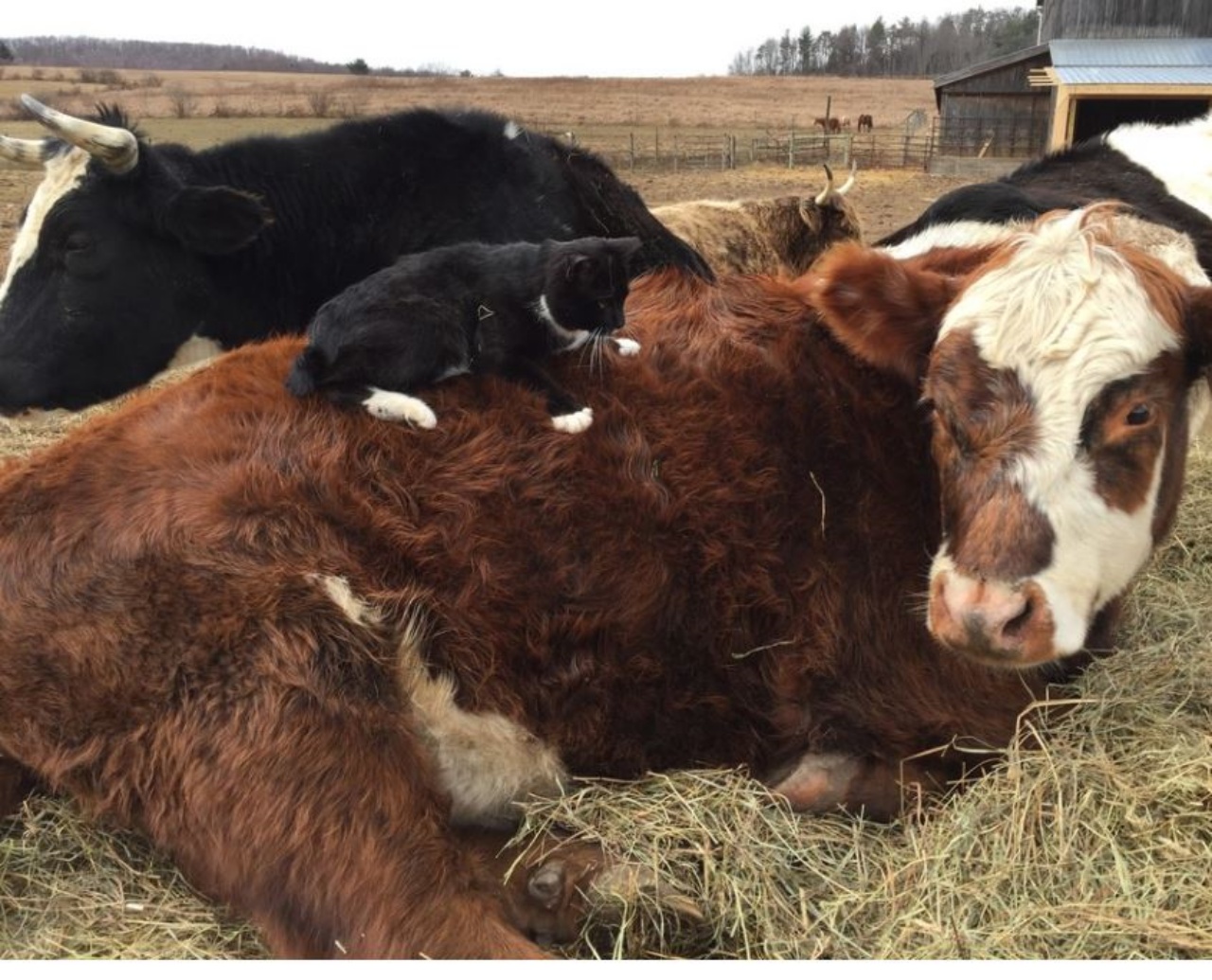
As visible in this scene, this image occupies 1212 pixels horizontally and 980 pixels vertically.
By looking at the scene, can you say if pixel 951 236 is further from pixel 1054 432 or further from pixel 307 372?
pixel 307 372

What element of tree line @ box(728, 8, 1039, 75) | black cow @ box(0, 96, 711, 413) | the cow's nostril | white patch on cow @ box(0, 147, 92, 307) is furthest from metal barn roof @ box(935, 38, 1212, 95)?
tree line @ box(728, 8, 1039, 75)

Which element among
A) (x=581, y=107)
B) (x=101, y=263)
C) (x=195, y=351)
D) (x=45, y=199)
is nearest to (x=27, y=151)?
(x=45, y=199)

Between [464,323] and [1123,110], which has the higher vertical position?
[464,323]

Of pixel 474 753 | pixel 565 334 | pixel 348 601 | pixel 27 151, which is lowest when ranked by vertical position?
pixel 474 753

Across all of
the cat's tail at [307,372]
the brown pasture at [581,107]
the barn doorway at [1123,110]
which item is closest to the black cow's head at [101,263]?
the cat's tail at [307,372]

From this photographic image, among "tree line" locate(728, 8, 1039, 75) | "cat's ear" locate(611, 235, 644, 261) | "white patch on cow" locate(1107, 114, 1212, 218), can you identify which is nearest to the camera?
"cat's ear" locate(611, 235, 644, 261)

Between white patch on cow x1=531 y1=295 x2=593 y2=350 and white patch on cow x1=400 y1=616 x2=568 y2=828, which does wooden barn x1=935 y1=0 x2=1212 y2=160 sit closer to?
white patch on cow x1=531 y1=295 x2=593 y2=350

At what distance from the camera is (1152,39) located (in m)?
21.3

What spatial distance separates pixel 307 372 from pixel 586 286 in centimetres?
100

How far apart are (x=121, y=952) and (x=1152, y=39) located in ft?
82.2

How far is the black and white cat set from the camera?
9.27 ft

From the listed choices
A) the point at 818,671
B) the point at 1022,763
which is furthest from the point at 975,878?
the point at 818,671

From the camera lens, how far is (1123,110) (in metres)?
19.4

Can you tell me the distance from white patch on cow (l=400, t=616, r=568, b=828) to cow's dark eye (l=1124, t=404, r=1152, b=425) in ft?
5.34
